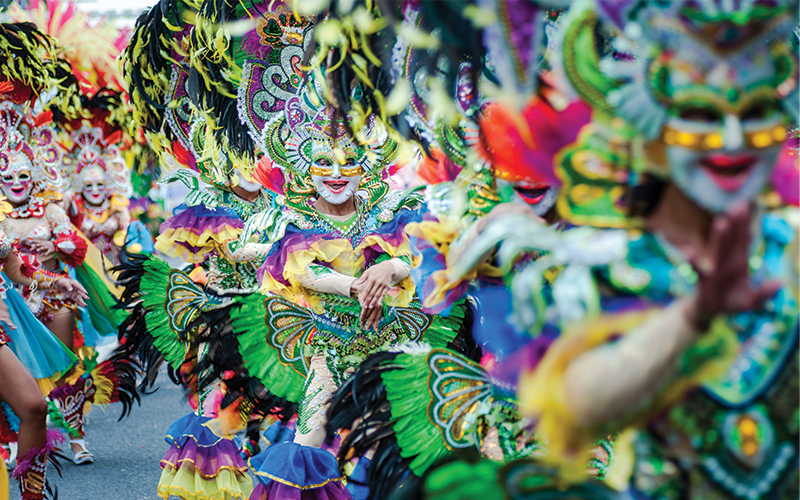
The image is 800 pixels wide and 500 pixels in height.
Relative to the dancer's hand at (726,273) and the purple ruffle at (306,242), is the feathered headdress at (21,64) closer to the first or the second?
the purple ruffle at (306,242)

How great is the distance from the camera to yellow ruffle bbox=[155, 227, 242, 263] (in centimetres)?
536

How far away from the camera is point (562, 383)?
1383 mm

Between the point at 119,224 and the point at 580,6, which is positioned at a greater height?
the point at 580,6

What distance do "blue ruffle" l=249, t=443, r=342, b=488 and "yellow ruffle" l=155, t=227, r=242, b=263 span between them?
2.08 m

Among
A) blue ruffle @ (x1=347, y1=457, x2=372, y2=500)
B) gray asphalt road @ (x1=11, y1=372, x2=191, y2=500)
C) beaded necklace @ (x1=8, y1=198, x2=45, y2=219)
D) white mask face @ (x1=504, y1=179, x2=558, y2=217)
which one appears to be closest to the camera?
white mask face @ (x1=504, y1=179, x2=558, y2=217)

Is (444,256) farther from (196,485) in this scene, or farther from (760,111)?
(196,485)

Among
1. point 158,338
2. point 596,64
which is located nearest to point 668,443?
point 596,64

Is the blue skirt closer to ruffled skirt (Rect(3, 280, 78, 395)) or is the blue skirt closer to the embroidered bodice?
ruffled skirt (Rect(3, 280, 78, 395))

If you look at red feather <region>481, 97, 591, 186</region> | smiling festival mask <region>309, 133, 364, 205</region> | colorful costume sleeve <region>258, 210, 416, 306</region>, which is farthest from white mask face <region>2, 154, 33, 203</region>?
red feather <region>481, 97, 591, 186</region>

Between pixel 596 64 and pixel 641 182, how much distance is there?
0.22 metres

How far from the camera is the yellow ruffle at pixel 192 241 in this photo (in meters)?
5.36

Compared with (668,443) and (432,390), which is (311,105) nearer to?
(432,390)

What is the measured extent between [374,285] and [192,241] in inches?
91.2

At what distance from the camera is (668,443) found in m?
1.47
